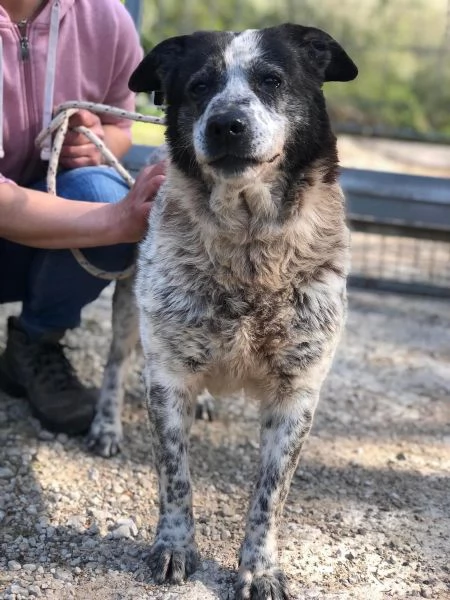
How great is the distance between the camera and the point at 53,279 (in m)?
2.90

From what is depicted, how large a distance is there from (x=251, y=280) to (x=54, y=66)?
3.57 feet

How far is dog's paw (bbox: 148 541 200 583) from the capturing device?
218cm

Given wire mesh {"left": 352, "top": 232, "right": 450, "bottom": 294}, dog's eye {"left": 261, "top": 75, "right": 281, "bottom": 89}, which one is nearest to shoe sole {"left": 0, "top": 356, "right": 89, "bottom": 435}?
dog's eye {"left": 261, "top": 75, "right": 281, "bottom": 89}

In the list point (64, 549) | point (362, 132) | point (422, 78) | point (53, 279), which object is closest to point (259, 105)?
point (53, 279)

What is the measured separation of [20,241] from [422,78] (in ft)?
25.1

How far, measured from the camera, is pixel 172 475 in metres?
2.25

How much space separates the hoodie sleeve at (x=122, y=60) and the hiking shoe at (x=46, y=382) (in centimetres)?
88

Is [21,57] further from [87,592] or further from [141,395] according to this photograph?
[87,592]

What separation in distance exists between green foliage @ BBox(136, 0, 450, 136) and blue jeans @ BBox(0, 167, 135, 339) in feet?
12.0

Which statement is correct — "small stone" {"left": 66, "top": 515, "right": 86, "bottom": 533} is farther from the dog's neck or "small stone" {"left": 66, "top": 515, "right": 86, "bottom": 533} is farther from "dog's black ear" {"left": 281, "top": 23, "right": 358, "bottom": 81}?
"dog's black ear" {"left": 281, "top": 23, "right": 358, "bottom": 81}

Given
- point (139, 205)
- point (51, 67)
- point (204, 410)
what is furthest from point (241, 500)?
point (51, 67)

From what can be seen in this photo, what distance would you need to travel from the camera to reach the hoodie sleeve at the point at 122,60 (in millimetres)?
2920

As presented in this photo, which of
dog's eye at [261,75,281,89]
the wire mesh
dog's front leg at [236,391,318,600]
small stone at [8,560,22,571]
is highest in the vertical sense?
dog's eye at [261,75,281,89]

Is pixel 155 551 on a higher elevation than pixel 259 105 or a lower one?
lower
